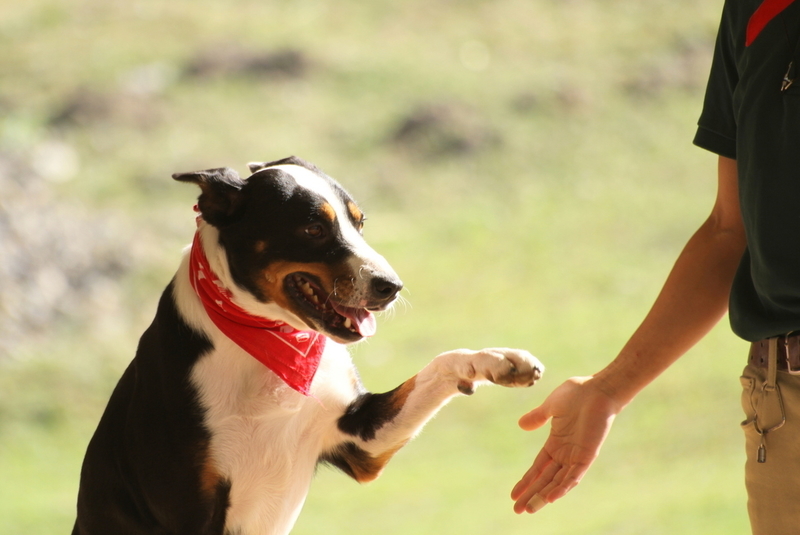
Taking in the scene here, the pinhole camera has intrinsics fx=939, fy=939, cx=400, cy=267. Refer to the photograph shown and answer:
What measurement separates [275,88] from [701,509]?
5.52 m

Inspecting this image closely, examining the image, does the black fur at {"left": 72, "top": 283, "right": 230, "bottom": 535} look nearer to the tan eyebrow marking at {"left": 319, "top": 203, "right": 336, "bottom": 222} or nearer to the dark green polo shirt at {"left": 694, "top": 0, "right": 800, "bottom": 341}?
the tan eyebrow marking at {"left": 319, "top": 203, "right": 336, "bottom": 222}

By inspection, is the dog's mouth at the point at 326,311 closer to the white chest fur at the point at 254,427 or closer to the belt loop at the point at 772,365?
the white chest fur at the point at 254,427

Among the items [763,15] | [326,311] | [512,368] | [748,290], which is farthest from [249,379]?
[763,15]

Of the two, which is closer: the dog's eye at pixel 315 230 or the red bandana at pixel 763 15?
the red bandana at pixel 763 15

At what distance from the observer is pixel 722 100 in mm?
1831

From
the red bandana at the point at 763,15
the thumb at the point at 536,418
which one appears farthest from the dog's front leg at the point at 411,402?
the red bandana at the point at 763,15

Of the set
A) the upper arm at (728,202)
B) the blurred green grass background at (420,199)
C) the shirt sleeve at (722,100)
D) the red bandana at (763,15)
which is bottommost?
the blurred green grass background at (420,199)

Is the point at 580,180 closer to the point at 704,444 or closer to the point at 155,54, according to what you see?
the point at 704,444

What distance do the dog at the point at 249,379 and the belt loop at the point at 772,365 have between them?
52 cm

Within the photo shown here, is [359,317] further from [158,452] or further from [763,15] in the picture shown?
[763,15]

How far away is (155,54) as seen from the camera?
8.66m

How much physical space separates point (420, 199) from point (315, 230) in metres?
5.93

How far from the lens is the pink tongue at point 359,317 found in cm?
201

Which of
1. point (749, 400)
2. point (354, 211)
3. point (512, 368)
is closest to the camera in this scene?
point (749, 400)
